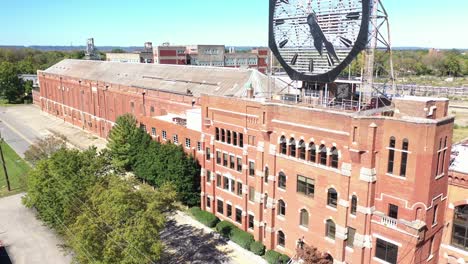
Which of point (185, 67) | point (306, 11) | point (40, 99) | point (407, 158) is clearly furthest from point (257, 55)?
point (407, 158)

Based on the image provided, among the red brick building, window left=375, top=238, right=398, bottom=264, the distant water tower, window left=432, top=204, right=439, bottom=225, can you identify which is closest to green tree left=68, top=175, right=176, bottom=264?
the red brick building

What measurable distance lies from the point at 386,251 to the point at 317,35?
64.0 ft

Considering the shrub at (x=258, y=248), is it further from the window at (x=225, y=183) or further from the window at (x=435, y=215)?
the window at (x=435, y=215)

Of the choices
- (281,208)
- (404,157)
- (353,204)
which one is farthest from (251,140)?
(404,157)

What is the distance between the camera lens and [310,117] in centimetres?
3397

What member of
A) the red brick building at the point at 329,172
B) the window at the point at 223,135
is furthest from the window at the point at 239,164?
the window at the point at 223,135

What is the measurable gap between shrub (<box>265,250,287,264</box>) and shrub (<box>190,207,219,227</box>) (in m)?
9.81

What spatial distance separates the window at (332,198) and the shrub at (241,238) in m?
11.6

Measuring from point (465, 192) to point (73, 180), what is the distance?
1470 inches

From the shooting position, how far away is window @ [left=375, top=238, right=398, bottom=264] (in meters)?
30.2

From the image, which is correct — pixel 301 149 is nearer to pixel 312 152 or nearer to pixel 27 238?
pixel 312 152

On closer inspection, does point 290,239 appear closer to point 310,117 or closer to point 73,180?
point 310,117

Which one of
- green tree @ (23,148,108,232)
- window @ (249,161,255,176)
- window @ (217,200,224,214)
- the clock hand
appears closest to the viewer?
the clock hand

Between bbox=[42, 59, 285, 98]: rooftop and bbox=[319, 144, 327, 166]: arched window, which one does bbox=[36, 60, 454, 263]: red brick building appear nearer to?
bbox=[319, 144, 327, 166]: arched window
